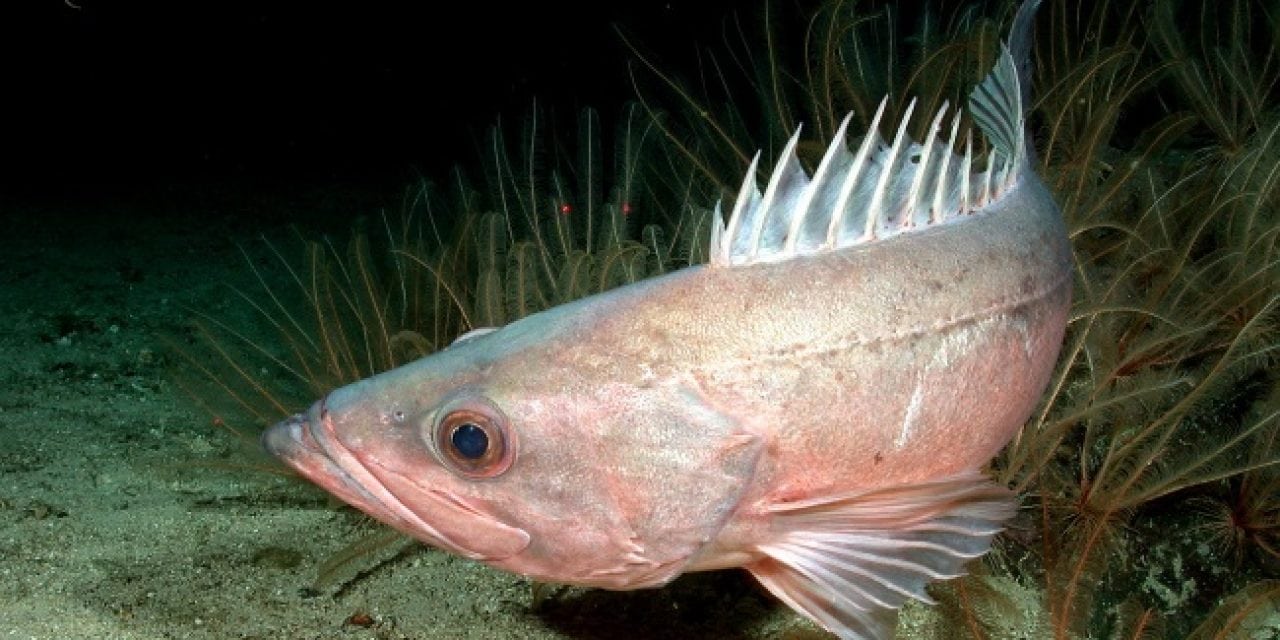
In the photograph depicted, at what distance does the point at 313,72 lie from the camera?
718 inches

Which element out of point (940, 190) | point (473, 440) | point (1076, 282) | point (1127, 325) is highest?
point (940, 190)

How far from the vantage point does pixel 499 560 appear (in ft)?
8.29

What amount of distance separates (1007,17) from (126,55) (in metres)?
16.9

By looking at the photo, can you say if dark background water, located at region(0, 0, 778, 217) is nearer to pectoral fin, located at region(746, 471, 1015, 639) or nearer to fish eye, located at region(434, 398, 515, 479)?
fish eye, located at region(434, 398, 515, 479)

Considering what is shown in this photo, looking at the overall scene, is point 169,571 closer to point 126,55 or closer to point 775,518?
point 775,518

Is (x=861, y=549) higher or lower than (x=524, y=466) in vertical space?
lower

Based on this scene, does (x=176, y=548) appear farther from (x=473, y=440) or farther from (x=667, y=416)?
(x=667, y=416)

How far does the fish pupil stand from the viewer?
2.42 metres

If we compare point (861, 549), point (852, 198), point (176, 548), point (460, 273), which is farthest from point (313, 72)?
point (861, 549)

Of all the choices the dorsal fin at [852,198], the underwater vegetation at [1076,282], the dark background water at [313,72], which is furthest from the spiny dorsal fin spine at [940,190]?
the dark background water at [313,72]

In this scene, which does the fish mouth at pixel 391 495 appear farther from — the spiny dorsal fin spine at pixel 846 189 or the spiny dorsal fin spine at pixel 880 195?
the spiny dorsal fin spine at pixel 880 195

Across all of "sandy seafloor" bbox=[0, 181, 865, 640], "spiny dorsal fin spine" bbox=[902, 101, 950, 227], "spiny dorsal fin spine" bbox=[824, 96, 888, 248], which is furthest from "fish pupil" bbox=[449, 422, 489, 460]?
"sandy seafloor" bbox=[0, 181, 865, 640]

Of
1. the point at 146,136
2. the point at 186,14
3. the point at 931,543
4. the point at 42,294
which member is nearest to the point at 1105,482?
the point at 931,543

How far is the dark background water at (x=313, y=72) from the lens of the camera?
51.1ft
